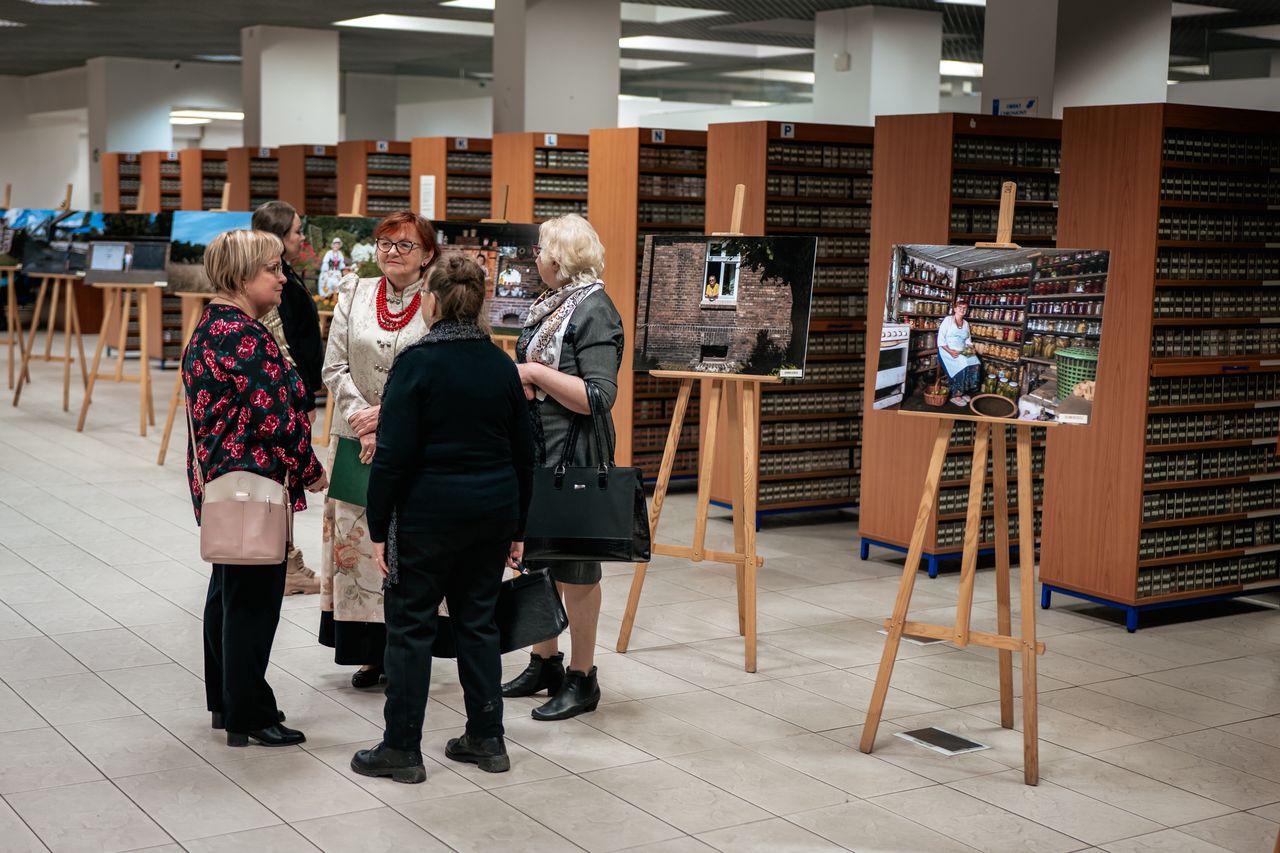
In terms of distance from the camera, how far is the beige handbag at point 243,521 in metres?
3.80

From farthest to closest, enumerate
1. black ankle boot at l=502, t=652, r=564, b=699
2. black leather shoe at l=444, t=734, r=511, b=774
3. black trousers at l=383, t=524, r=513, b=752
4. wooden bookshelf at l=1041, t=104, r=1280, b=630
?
wooden bookshelf at l=1041, t=104, r=1280, b=630, black ankle boot at l=502, t=652, r=564, b=699, black leather shoe at l=444, t=734, r=511, b=774, black trousers at l=383, t=524, r=513, b=752

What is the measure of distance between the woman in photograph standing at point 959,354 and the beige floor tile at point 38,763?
2.80m

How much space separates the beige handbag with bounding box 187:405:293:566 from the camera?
3801mm

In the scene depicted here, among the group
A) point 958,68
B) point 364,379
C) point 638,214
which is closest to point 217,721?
point 364,379

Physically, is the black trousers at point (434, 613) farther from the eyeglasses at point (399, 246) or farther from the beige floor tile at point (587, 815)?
the eyeglasses at point (399, 246)

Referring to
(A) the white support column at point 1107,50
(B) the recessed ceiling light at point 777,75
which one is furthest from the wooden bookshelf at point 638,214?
(B) the recessed ceiling light at point 777,75

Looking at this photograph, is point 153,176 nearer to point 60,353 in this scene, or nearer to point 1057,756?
point 60,353

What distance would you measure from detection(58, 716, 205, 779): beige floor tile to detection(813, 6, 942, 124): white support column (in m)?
10.4

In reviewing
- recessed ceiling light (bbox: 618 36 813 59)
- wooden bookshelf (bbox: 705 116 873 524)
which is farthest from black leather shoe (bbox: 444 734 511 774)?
recessed ceiling light (bbox: 618 36 813 59)

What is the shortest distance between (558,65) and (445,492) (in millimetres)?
7901

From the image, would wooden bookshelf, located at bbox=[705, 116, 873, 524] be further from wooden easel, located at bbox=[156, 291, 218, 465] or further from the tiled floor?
wooden easel, located at bbox=[156, 291, 218, 465]

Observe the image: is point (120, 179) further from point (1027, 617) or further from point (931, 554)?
point (1027, 617)

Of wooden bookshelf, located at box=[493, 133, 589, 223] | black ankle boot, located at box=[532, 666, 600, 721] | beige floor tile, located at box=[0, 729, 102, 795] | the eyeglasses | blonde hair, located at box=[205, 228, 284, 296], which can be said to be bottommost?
beige floor tile, located at box=[0, 729, 102, 795]

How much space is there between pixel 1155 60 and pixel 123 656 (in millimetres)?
7004
